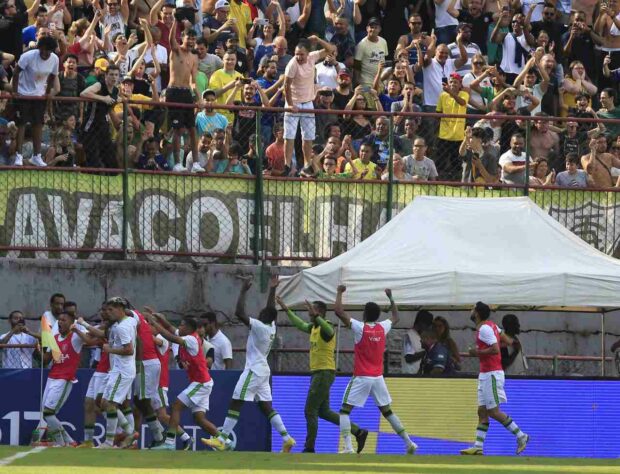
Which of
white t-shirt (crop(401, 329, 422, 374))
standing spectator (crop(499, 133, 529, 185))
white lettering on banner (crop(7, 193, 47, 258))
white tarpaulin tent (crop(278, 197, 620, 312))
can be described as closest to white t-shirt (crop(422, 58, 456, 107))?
standing spectator (crop(499, 133, 529, 185))

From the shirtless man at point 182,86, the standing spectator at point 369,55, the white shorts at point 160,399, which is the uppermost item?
the standing spectator at point 369,55

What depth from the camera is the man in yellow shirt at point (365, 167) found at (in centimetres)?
2389

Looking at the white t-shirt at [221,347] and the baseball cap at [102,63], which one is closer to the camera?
the white t-shirt at [221,347]

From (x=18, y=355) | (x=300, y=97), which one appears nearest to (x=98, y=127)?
(x=18, y=355)

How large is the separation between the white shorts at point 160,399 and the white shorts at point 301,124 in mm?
4841

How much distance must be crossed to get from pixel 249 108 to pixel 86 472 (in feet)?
26.4

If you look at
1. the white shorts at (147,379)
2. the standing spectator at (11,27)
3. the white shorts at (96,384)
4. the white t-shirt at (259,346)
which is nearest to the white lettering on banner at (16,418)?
the white shorts at (96,384)

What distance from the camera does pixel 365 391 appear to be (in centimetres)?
1997

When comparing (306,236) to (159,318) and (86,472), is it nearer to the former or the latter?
(159,318)

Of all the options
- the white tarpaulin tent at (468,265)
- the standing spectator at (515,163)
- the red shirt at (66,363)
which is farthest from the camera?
the standing spectator at (515,163)

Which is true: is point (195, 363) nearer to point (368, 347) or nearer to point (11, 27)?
point (368, 347)

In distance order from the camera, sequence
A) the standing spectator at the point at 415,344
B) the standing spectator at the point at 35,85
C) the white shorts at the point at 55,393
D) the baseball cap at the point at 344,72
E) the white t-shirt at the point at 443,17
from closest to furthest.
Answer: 1. the white shorts at the point at 55,393
2. the standing spectator at the point at 415,344
3. the standing spectator at the point at 35,85
4. the baseball cap at the point at 344,72
5. the white t-shirt at the point at 443,17

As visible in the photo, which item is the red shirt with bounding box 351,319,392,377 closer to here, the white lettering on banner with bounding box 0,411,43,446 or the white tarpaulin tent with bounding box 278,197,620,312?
the white tarpaulin tent with bounding box 278,197,620,312

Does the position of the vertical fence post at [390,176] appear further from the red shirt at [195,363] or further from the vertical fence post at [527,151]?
the red shirt at [195,363]
